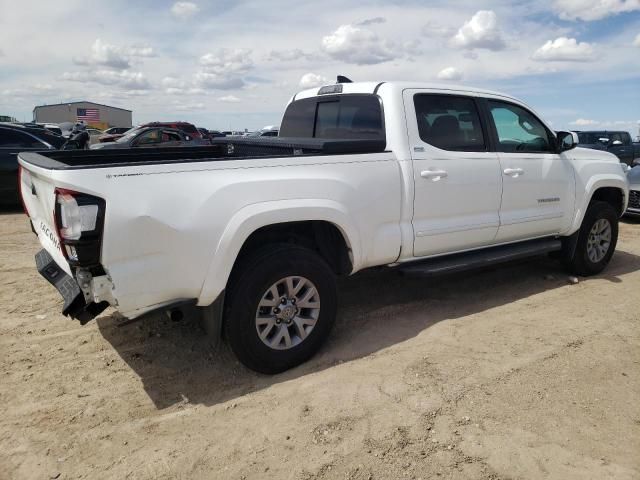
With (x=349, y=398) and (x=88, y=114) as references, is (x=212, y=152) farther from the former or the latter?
(x=88, y=114)

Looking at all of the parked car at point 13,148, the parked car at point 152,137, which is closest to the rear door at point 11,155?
the parked car at point 13,148

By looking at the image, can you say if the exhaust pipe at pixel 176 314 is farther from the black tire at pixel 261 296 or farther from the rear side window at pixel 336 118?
the rear side window at pixel 336 118

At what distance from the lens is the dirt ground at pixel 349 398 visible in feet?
8.63

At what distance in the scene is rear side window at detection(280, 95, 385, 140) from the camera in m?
4.19

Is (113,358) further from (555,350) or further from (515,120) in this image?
(515,120)

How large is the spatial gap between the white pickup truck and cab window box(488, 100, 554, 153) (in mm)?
18

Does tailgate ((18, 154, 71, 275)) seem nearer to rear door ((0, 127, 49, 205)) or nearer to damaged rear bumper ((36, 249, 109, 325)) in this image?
damaged rear bumper ((36, 249, 109, 325))

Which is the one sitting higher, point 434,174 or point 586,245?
point 434,174

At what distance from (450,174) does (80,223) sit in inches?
109

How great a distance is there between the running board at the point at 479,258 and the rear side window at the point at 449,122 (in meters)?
0.91

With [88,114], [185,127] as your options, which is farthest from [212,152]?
[88,114]

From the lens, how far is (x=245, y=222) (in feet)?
10.3

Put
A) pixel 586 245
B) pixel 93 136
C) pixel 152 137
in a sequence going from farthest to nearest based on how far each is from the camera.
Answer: pixel 93 136 → pixel 152 137 → pixel 586 245

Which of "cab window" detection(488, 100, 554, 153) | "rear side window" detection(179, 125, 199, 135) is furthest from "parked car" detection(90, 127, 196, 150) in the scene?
"cab window" detection(488, 100, 554, 153)
